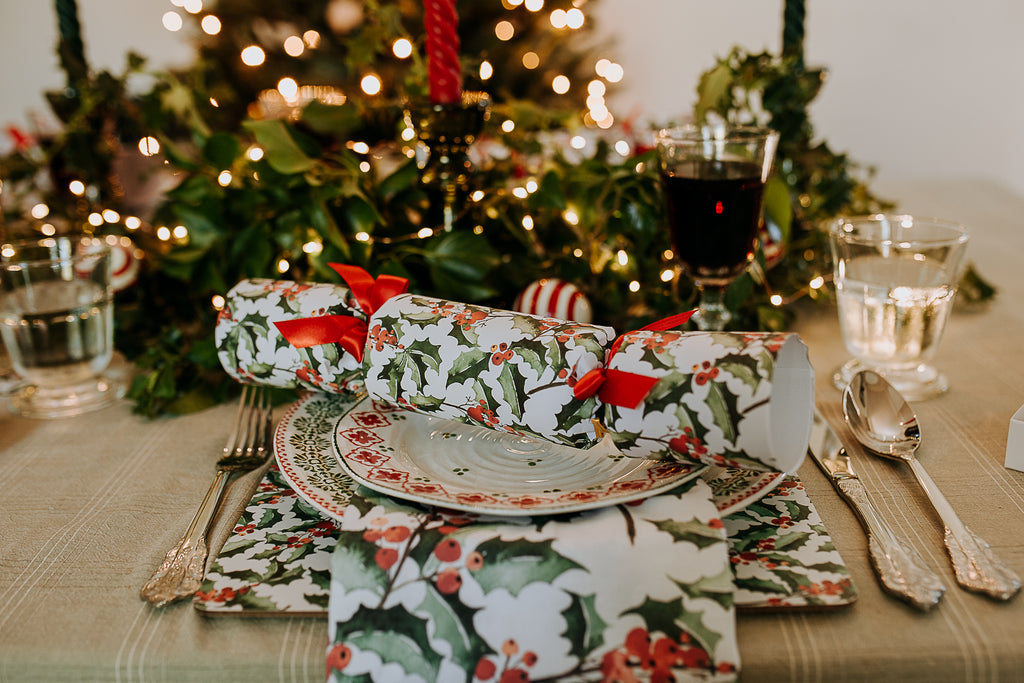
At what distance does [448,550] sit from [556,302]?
13.6 inches

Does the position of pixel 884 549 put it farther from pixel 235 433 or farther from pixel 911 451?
pixel 235 433

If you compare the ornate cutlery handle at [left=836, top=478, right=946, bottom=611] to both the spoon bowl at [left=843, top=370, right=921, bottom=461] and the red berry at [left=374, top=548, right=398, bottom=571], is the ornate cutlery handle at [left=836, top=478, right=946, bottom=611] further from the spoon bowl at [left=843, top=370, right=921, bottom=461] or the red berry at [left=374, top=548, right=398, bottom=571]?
the red berry at [left=374, top=548, right=398, bottom=571]

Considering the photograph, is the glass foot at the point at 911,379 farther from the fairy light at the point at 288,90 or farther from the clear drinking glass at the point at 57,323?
the fairy light at the point at 288,90

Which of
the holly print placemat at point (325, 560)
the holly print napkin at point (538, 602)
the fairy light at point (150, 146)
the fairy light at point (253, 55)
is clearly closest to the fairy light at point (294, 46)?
the fairy light at point (253, 55)

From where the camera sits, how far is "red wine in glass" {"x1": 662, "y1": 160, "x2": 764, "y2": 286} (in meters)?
0.66

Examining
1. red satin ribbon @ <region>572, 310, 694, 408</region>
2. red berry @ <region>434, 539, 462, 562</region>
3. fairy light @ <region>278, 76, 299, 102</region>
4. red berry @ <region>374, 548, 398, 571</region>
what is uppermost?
fairy light @ <region>278, 76, 299, 102</region>

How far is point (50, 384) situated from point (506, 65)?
1.89m

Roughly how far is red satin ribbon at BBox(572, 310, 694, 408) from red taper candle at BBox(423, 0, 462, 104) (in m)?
0.33

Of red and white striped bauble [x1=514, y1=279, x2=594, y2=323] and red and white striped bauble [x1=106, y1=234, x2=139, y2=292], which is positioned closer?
red and white striped bauble [x1=514, y1=279, x2=594, y2=323]

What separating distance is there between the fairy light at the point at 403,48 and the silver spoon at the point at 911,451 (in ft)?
1.80

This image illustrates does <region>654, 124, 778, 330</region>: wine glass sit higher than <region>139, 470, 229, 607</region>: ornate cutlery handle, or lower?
higher

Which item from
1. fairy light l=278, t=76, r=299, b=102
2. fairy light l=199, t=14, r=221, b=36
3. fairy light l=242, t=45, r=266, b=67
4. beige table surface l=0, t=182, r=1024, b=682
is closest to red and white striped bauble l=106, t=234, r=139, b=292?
beige table surface l=0, t=182, r=1024, b=682

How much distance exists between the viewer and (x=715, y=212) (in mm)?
664

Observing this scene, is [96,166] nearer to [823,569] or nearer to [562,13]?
[823,569]
